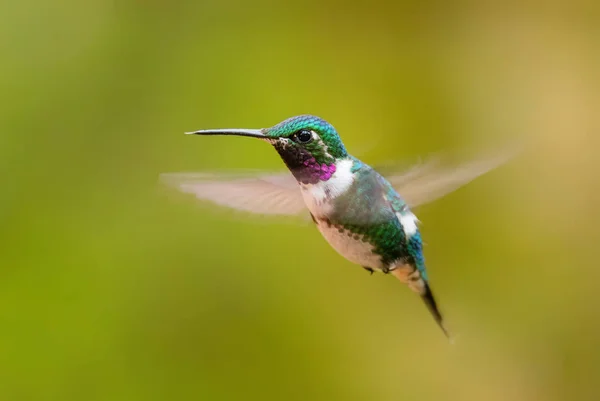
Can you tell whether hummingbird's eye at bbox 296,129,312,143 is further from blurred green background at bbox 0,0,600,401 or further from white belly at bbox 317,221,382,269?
blurred green background at bbox 0,0,600,401

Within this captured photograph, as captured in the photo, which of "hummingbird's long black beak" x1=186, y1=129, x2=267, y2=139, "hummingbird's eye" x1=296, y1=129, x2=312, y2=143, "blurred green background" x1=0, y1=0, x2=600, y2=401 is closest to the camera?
"hummingbird's long black beak" x1=186, y1=129, x2=267, y2=139

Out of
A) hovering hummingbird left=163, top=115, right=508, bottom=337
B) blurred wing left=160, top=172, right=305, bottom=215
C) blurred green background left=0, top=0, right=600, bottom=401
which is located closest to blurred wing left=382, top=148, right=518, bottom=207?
hovering hummingbird left=163, top=115, right=508, bottom=337

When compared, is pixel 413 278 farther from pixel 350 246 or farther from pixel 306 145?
pixel 306 145

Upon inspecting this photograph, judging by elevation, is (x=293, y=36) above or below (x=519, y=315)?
above

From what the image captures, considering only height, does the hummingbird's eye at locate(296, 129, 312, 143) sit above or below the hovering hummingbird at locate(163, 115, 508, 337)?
above

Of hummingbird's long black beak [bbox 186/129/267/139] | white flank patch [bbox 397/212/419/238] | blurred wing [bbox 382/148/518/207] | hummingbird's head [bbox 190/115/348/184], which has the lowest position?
white flank patch [bbox 397/212/419/238]

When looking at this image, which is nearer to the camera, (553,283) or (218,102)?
(218,102)

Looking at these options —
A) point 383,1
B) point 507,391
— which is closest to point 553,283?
point 507,391

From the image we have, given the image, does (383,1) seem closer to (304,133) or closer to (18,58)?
(18,58)

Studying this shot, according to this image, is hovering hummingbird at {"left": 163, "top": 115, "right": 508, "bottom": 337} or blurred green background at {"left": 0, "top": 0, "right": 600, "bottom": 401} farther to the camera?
blurred green background at {"left": 0, "top": 0, "right": 600, "bottom": 401}
